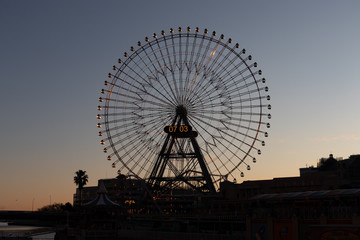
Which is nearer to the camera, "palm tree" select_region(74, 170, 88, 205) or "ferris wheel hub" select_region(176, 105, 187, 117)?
"ferris wheel hub" select_region(176, 105, 187, 117)

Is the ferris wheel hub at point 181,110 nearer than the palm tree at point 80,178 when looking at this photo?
Yes

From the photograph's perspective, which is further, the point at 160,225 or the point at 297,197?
the point at 160,225

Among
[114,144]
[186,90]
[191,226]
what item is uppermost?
[186,90]

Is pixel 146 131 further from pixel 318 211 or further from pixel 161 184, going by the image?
pixel 318 211

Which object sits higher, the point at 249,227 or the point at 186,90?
the point at 186,90

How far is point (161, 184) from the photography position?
86.4 m

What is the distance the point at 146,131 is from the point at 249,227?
107 feet

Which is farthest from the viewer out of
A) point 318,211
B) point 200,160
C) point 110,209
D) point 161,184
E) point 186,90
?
point 161,184

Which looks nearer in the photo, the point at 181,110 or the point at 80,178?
the point at 181,110

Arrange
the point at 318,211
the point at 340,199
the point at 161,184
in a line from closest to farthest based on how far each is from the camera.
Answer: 1. the point at 318,211
2. the point at 340,199
3. the point at 161,184

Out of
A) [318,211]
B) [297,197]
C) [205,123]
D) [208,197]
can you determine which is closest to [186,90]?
[205,123]

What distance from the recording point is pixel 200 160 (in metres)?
80.0

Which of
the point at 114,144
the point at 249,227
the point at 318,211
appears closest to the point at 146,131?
the point at 114,144

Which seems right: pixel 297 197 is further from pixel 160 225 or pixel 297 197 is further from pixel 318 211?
pixel 160 225
